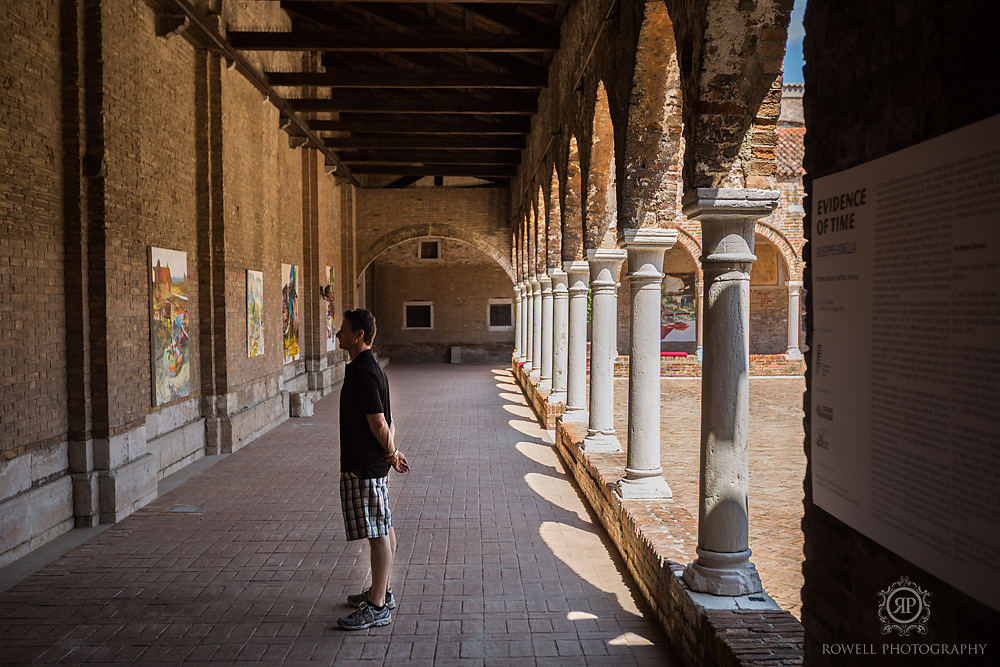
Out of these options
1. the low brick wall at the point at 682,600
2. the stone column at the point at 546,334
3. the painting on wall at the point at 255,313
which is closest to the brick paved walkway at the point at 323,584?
the low brick wall at the point at 682,600

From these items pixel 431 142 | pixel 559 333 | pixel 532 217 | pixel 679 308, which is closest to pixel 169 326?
pixel 559 333

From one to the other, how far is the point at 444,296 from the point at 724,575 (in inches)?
1091

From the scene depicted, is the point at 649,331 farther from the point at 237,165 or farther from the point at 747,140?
the point at 237,165

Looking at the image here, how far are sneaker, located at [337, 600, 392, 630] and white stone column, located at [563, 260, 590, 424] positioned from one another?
6.33 metres

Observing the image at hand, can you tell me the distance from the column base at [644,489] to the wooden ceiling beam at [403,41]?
733cm

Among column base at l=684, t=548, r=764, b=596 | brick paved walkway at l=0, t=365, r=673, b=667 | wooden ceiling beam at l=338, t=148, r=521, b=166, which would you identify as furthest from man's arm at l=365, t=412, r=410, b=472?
wooden ceiling beam at l=338, t=148, r=521, b=166

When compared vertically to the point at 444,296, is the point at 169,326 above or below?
below

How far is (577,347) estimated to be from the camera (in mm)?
11094

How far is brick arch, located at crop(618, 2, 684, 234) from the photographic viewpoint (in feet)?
20.2

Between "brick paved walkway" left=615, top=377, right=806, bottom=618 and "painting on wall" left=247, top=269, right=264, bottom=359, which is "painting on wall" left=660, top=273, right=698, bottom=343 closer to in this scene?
"brick paved walkway" left=615, top=377, right=806, bottom=618

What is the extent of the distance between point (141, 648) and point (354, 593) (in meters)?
1.44

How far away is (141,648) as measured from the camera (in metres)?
4.57

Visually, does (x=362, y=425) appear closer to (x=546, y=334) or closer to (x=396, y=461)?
(x=396, y=461)

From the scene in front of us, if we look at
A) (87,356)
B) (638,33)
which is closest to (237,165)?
(87,356)
